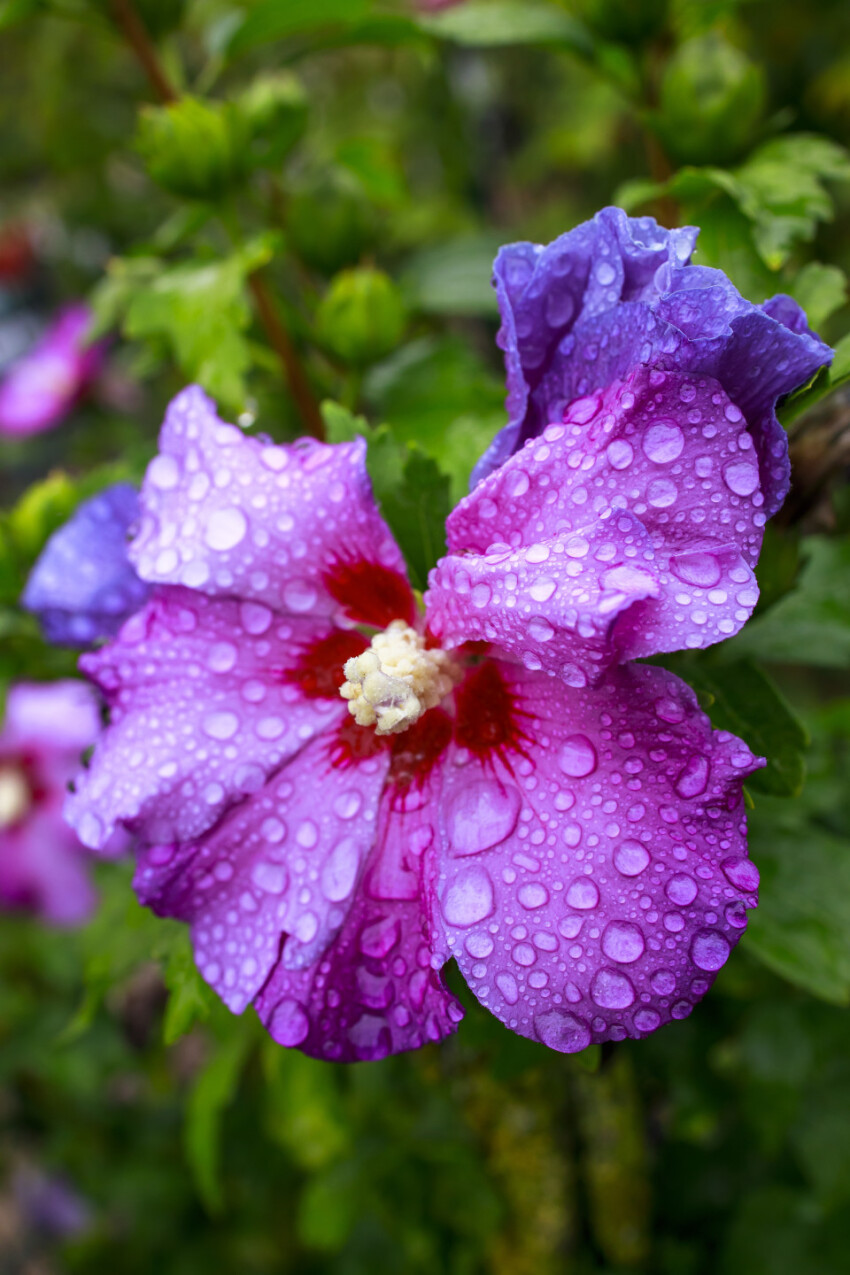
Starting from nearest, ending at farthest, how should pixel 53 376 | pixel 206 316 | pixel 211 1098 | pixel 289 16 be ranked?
pixel 206 316
pixel 289 16
pixel 211 1098
pixel 53 376

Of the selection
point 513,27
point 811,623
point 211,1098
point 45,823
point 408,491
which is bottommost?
point 211,1098

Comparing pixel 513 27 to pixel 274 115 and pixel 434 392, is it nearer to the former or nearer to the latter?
pixel 274 115

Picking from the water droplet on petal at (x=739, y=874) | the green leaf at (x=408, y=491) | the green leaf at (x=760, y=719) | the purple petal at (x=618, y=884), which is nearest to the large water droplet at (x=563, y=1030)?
the purple petal at (x=618, y=884)

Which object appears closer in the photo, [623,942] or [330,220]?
[623,942]

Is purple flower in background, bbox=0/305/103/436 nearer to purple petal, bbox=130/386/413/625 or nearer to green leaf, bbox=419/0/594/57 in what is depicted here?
green leaf, bbox=419/0/594/57

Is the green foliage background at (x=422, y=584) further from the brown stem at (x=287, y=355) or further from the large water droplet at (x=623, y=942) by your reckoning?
the large water droplet at (x=623, y=942)

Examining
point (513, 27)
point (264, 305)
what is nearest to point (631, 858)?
point (264, 305)

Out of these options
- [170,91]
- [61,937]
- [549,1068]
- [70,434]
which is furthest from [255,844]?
[70,434]
